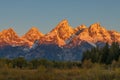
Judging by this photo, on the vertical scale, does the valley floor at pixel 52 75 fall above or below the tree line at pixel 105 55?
below

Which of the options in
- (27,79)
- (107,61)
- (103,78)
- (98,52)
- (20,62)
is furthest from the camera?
(98,52)

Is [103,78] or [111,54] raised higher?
[111,54]

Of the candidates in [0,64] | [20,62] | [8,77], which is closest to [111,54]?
[20,62]

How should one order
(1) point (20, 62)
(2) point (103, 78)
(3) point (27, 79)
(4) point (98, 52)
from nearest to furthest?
(3) point (27, 79)
(2) point (103, 78)
(1) point (20, 62)
(4) point (98, 52)

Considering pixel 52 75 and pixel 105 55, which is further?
pixel 105 55

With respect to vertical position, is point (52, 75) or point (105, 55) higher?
point (105, 55)

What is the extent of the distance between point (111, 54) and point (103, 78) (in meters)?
68.6

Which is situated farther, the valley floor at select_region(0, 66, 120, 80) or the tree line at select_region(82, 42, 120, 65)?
the tree line at select_region(82, 42, 120, 65)

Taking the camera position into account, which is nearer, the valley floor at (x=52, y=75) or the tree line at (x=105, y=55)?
the valley floor at (x=52, y=75)

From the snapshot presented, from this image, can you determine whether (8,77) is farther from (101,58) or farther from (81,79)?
(101,58)

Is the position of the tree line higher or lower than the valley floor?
higher

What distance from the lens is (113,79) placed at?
32.5m

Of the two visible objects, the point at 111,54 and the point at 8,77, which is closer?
the point at 8,77

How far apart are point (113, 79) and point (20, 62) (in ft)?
103
